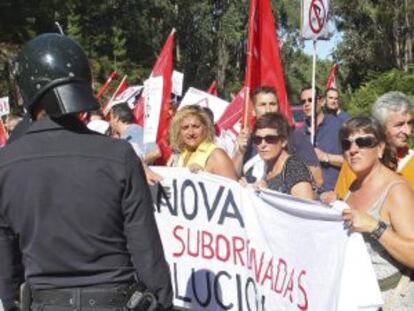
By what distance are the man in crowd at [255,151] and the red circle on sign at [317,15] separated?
2741 millimetres

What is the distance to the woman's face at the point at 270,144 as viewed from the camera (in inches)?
209

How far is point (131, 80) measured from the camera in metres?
42.4

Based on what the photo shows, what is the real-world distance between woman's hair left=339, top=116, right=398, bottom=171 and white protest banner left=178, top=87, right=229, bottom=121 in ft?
20.6

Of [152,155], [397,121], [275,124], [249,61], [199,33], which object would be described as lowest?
[199,33]

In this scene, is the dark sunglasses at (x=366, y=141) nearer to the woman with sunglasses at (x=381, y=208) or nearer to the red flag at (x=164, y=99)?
→ the woman with sunglasses at (x=381, y=208)

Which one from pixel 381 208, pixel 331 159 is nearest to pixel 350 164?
pixel 381 208

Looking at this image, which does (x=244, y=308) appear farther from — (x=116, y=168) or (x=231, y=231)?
(x=116, y=168)

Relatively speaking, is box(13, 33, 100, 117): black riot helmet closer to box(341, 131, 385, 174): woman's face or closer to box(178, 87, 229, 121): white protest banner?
box(341, 131, 385, 174): woman's face

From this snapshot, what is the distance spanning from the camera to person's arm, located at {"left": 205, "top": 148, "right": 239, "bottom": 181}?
5773 millimetres

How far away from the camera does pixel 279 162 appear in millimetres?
5270

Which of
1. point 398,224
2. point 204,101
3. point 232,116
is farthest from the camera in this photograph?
point 204,101

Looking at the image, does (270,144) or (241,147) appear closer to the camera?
(270,144)

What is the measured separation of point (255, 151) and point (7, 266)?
10.7 ft

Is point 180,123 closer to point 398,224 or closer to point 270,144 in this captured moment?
point 270,144
